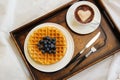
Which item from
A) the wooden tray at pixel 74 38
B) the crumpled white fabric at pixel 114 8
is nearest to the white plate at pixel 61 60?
the wooden tray at pixel 74 38

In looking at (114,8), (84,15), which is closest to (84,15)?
(84,15)

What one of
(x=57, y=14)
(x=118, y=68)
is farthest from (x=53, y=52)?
(x=118, y=68)

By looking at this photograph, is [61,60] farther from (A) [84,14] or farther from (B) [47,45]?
(A) [84,14]

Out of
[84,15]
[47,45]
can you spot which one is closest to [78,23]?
[84,15]

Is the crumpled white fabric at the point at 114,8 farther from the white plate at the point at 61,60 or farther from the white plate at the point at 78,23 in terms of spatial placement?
the white plate at the point at 61,60

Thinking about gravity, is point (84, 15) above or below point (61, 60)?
above
